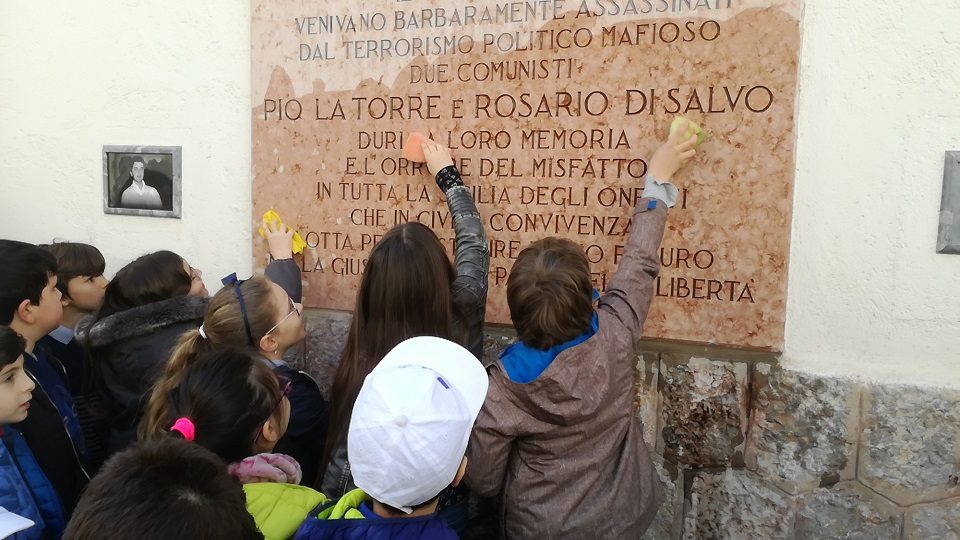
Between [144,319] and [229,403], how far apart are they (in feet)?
3.07

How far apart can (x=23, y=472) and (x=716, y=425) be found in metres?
2.06

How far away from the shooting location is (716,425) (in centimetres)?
255

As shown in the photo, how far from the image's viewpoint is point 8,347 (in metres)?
1.75

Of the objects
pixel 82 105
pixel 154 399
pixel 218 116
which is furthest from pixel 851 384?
pixel 82 105

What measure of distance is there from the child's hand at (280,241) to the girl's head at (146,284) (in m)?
0.50

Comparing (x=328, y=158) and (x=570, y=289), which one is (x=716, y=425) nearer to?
(x=570, y=289)

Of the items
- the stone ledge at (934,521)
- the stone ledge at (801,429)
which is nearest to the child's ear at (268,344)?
the stone ledge at (801,429)

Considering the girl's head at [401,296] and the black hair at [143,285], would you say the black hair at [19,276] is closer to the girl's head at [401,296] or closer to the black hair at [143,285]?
the black hair at [143,285]

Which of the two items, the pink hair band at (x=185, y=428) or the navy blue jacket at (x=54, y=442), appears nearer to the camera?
the pink hair band at (x=185, y=428)

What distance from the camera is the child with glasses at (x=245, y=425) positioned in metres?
1.64

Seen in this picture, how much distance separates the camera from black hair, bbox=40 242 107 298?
9.72 ft

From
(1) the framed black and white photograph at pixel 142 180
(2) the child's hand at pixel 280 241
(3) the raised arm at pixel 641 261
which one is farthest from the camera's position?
(1) the framed black and white photograph at pixel 142 180

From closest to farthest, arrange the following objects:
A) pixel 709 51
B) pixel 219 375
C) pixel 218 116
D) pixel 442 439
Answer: pixel 442 439
pixel 219 375
pixel 709 51
pixel 218 116

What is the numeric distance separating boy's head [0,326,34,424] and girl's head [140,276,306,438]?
0.38 meters
